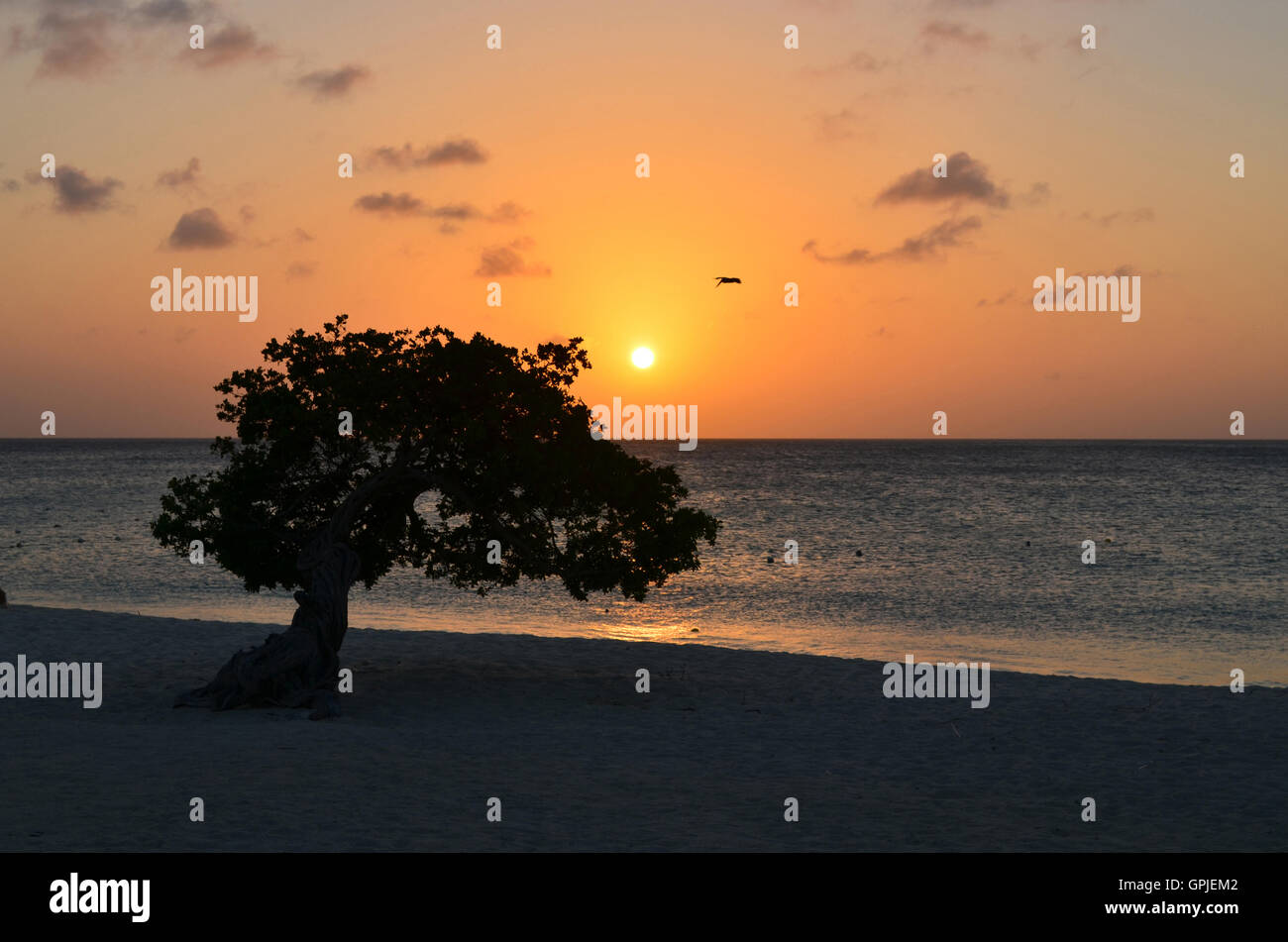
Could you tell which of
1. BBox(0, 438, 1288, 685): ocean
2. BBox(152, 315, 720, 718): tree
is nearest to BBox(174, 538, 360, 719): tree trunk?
BBox(152, 315, 720, 718): tree

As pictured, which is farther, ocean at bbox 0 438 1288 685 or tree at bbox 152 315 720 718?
ocean at bbox 0 438 1288 685

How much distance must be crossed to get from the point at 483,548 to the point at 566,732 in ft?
16.8

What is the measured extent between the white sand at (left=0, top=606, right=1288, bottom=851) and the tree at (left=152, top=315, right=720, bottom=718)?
265cm

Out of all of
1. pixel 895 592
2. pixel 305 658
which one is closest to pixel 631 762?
pixel 305 658

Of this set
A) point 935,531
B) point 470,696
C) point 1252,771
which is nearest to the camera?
point 1252,771

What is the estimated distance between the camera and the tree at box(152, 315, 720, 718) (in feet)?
73.8

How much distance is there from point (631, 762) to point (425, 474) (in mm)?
7916

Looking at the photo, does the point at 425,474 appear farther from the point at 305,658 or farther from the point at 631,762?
the point at 631,762

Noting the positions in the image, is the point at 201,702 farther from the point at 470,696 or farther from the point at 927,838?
the point at 927,838

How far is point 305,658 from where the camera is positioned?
21703 mm

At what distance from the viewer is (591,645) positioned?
30.2 meters

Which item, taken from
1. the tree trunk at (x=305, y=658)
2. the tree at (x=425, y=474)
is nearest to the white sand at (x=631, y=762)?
the tree trunk at (x=305, y=658)

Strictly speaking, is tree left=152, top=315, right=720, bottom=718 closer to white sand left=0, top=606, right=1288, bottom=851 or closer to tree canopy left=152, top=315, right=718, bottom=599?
tree canopy left=152, top=315, right=718, bottom=599

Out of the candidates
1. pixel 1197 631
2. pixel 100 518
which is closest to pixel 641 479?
pixel 1197 631
